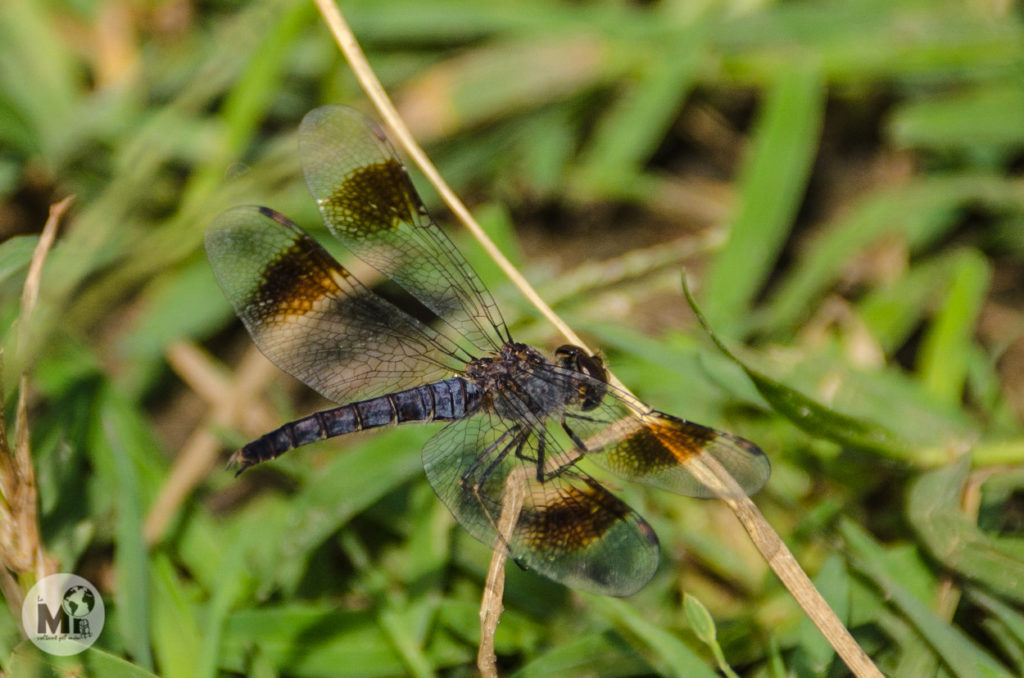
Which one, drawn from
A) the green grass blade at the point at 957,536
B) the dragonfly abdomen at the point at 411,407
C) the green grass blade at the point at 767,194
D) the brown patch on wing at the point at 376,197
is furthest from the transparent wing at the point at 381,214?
the green grass blade at the point at 957,536

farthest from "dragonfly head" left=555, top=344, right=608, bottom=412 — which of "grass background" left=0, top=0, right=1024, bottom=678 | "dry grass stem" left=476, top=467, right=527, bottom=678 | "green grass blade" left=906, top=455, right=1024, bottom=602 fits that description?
"green grass blade" left=906, top=455, right=1024, bottom=602

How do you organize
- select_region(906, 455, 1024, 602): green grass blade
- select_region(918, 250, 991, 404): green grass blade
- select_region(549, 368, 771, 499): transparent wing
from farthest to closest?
select_region(918, 250, 991, 404): green grass blade
select_region(906, 455, 1024, 602): green grass blade
select_region(549, 368, 771, 499): transparent wing

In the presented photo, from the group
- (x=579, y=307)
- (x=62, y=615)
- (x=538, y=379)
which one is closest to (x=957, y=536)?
(x=538, y=379)

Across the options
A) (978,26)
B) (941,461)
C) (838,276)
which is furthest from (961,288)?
(978,26)

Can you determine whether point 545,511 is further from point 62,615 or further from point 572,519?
point 62,615

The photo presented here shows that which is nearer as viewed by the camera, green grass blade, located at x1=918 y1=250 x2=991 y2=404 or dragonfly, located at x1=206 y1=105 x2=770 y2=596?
dragonfly, located at x1=206 y1=105 x2=770 y2=596

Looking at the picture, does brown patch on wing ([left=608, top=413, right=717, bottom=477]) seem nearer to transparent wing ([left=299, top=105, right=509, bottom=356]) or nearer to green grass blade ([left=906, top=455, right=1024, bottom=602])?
transparent wing ([left=299, top=105, right=509, bottom=356])

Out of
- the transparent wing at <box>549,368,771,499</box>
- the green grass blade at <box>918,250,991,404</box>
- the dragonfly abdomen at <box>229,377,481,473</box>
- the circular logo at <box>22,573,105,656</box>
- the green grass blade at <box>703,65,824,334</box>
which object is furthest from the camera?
the green grass blade at <box>703,65,824,334</box>

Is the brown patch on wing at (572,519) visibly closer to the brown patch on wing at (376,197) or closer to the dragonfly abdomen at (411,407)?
the dragonfly abdomen at (411,407)
